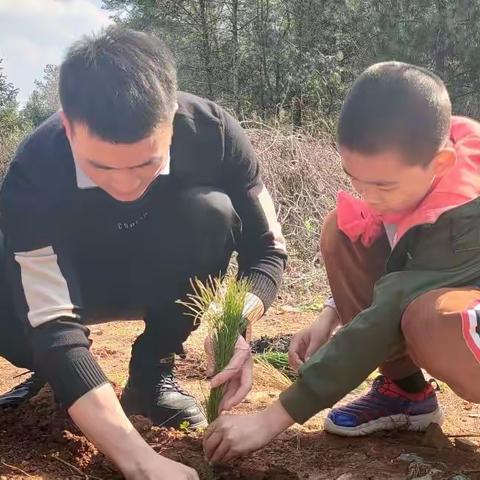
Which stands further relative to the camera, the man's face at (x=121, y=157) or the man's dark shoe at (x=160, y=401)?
the man's dark shoe at (x=160, y=401)

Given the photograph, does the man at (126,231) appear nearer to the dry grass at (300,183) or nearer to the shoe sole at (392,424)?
the shoe sole at (392,424)

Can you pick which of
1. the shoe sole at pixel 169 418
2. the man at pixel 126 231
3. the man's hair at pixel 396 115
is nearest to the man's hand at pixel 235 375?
the man at pixel 126 231

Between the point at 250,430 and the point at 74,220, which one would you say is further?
the point at 74,220

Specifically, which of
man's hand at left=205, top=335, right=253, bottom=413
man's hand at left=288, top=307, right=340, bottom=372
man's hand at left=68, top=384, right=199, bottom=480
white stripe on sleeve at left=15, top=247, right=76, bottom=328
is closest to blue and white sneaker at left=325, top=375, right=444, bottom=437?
man's hand at left=288, top=307, right=340, bottom=372

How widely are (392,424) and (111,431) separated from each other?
1.04m

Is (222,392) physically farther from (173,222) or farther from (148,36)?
(148,36)

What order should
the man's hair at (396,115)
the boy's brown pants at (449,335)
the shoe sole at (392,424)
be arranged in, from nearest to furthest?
the boy's brown pants at (449,335)
the man's hair at (396,115)
the shoe sole at (392,424)

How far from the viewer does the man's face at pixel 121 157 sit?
5.90 feet

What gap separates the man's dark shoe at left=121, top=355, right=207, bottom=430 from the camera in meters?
2.48

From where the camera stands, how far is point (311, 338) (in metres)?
2.31

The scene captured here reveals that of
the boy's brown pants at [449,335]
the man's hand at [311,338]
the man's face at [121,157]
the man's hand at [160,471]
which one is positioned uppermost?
the man's face at [121,157]

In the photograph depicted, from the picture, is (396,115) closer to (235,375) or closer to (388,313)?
(388,313)

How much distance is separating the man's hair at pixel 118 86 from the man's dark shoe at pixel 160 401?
1.00 m

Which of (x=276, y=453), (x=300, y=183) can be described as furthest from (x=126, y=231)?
(x=300, y=183)
